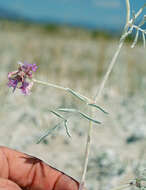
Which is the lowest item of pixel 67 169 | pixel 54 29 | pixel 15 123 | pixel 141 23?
pixel 67 169

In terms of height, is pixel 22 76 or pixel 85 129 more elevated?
pixel 22 76

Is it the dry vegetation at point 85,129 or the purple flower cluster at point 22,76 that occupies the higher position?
the purple flower cluster at point 22,76

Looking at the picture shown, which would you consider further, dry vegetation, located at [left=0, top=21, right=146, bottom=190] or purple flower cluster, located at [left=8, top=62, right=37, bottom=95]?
dry vegetation, located at [left=0, top=21, right=146, bottom=190]

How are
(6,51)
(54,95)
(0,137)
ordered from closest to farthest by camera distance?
(0,137), (54,95), (6,51)

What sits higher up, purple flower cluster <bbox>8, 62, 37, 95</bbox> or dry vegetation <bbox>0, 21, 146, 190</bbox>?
purple flower cluster <bbox>8, 62, 37, 95</bbox>

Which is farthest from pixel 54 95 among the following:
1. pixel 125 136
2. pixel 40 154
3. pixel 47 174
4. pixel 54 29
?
pixel 54 29

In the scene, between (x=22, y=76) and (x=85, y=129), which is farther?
(x=85, y=129)

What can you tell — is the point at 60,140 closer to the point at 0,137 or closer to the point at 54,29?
the point at 0,137

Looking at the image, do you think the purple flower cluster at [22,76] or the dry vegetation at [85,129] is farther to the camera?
the dry vegetation at [85,129]
